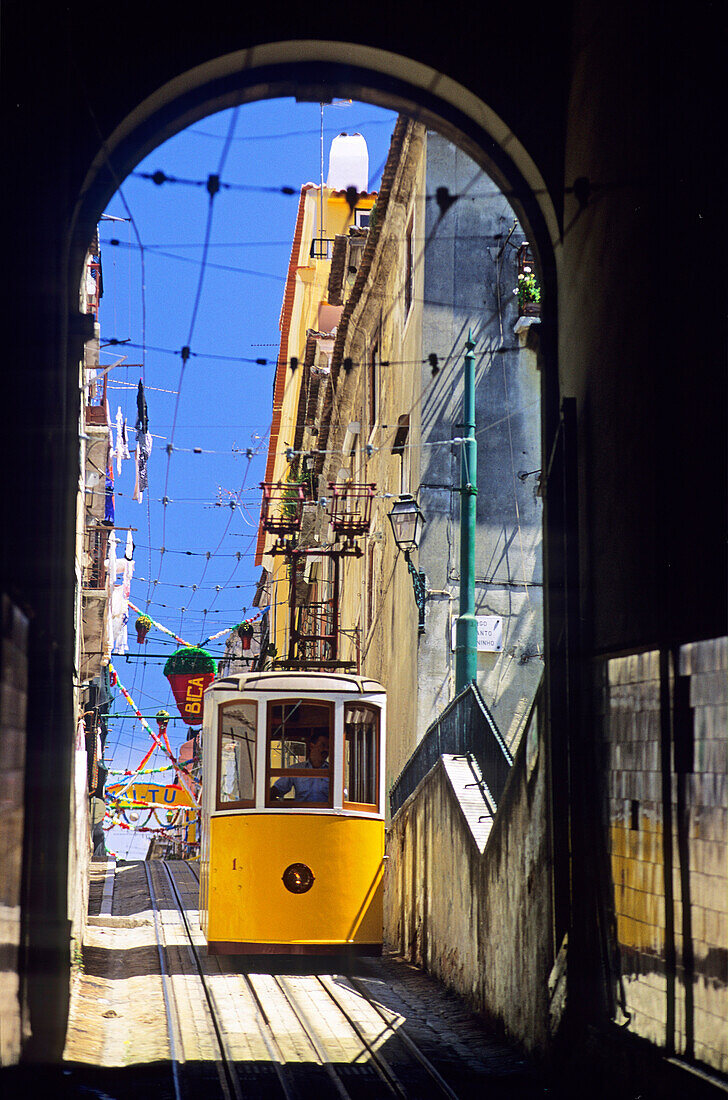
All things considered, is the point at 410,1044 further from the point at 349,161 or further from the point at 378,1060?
the point at 349,161

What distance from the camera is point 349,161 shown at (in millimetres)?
35031

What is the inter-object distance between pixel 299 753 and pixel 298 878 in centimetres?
113

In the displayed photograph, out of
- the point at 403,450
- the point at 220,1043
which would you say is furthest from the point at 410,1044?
the point at 403,450

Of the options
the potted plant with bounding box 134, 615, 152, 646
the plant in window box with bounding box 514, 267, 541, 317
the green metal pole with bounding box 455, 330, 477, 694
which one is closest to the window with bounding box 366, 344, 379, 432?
the plant in window box with bounding box 514, 267, 541, 317

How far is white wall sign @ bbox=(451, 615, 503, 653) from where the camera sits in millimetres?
16750

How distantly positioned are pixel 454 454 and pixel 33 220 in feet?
34.5

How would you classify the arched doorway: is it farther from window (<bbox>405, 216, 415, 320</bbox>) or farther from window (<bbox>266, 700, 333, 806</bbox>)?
window (<bbox>405, 216, 415, 320</bbox>)

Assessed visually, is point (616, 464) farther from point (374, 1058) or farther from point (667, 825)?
point (374, 1058)

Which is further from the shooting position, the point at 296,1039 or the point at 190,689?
the point at 190,689

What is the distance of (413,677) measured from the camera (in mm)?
17078

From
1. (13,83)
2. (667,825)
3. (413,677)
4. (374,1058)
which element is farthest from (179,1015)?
(413,677)


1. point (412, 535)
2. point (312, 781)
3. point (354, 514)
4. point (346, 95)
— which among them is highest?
point (346, 95)

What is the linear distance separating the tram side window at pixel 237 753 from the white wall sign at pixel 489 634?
4568 mm

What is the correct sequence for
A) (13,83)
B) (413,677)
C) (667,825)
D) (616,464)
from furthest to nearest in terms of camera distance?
(413,677)
(616,464)
(13,83)
(667,825)
